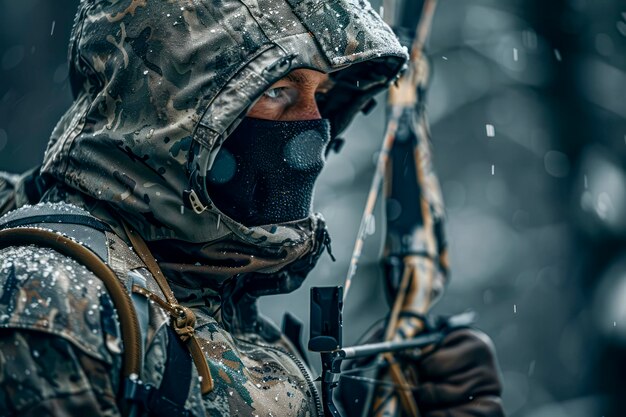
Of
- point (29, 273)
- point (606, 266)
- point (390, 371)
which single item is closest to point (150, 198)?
point (29, 273)

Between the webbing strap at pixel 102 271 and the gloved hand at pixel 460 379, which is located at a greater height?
the webbing strap at pixel 102 271

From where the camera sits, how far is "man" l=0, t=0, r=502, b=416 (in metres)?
1.47

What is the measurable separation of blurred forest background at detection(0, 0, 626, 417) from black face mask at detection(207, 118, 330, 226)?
Result: 543cm

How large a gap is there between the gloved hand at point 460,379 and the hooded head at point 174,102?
916 mm

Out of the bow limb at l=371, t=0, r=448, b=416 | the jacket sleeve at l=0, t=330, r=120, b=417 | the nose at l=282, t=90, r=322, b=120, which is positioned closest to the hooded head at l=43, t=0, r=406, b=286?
the nose at l=282, t=90, r=322, b=120

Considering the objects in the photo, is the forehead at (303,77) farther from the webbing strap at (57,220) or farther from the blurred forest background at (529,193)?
the blurred forest background at (529,193)

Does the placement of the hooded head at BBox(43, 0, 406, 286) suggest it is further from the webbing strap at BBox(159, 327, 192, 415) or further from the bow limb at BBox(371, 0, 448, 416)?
the bow limb at BBox(371, 0, 448, 416)

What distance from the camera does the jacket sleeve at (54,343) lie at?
1412 mm

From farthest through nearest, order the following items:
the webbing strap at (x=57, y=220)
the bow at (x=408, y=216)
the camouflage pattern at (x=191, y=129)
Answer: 1. the bow at (x=408, y=216)
2. the camouflage pattern at (x=191, y=129)
3. the webbing strap at (x=57, y=220)

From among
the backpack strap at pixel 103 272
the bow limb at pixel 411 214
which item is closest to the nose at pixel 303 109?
the backpack strap at pixel 103 272

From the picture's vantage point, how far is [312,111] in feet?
7.07

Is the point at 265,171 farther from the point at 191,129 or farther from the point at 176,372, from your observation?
the point at 176,372

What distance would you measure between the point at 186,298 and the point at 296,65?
584 millimetres

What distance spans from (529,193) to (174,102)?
721 cm
